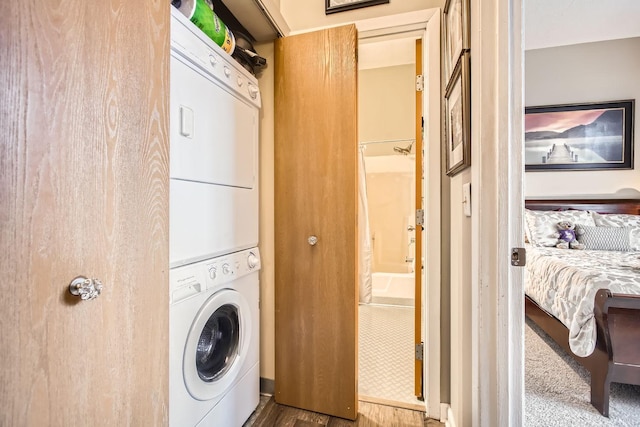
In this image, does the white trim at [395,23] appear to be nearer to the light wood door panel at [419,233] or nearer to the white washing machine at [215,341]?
the light wood door panel at [419,233]

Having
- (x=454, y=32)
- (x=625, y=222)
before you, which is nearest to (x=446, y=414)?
(x=454, y=32)

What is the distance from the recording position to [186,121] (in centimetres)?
106

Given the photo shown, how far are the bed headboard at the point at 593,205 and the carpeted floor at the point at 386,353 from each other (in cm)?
193

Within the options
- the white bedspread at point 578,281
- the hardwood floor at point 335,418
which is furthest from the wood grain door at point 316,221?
the white bedspread at point 578,281

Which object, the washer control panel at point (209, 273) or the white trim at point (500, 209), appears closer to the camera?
the white trim at point (500, 209)

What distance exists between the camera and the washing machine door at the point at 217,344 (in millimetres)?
1087

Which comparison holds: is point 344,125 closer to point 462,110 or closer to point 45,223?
point 462,110

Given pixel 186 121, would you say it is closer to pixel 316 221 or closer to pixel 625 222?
pixel 316 221

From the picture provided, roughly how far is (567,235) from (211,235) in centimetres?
332

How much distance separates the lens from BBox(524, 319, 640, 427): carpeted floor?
4.96 ft

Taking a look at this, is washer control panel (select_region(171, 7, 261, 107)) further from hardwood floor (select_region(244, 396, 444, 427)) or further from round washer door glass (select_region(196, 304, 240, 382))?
hardwood floor (select_region(244, 396, 444, 427))

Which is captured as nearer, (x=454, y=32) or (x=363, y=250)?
(x=454, y=32)

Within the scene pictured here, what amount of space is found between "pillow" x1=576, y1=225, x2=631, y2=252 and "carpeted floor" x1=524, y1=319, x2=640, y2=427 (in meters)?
1.28

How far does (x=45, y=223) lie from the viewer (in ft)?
1.75
